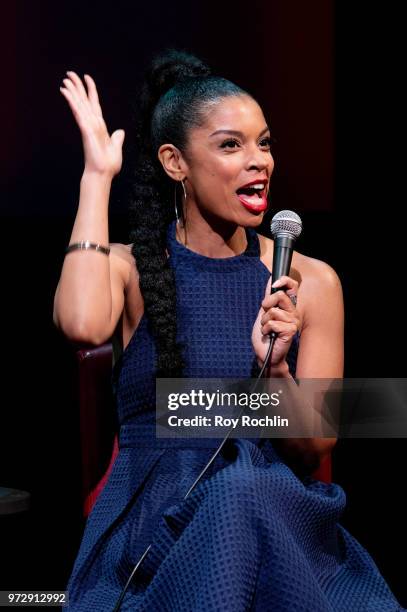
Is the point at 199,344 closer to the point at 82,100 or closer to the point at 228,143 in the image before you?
the point at 228,143

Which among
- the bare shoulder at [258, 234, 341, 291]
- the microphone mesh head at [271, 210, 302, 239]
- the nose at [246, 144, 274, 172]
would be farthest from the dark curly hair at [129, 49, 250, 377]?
the microphone mesh head at [271, 210, 302, 239]

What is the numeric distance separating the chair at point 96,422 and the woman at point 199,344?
0.37ft

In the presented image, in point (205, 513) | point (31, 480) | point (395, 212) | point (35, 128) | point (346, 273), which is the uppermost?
point (35, 128)

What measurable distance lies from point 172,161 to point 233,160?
0.17 metres

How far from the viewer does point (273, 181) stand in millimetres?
2322

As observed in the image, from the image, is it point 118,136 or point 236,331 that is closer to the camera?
point 118,136

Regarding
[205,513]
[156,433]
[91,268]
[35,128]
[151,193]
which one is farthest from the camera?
[35,128]

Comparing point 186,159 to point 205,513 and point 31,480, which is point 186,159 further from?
point 31,480

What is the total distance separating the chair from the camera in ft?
5.95

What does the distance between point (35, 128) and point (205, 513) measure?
129 centimetres

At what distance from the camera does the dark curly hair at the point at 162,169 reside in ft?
5.48

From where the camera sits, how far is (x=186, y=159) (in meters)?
1.71

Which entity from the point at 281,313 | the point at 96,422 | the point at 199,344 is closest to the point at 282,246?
the point at 281,313

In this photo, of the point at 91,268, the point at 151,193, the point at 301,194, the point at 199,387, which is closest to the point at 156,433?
the point at 199,387
